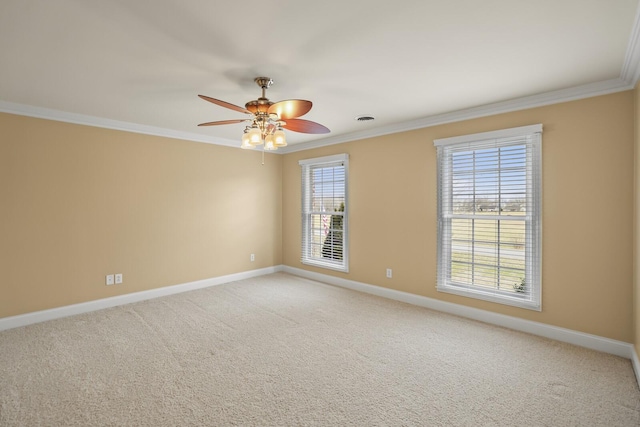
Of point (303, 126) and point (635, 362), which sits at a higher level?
point (303, 126)

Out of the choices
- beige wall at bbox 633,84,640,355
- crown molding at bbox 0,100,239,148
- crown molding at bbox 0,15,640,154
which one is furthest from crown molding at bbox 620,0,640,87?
crown molding at bbox 0,100,239,148

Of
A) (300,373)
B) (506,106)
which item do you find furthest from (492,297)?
(300,373)

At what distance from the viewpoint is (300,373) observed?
263 cm

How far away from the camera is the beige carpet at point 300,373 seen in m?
2.11

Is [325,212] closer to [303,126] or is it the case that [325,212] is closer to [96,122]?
[303,126]

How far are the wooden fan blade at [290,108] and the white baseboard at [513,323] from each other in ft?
9.85

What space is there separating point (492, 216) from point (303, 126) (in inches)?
92.1

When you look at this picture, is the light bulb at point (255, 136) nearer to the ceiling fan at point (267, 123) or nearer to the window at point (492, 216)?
the ceiling fan at point (267, 123)

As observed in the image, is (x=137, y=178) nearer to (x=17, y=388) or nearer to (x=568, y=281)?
(x=17, y=388)

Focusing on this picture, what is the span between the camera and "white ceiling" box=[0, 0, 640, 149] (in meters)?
1.87

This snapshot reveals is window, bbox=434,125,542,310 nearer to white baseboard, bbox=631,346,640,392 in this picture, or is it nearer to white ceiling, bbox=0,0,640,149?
white ceiling, bbox=0,0,640,149

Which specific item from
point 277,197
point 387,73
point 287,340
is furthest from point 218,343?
point 277,197

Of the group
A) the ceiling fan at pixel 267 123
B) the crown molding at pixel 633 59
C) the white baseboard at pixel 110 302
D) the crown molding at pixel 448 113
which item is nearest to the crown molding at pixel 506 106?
the crown molding at pixel 448 113

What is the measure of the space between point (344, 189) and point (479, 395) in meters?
3.48
